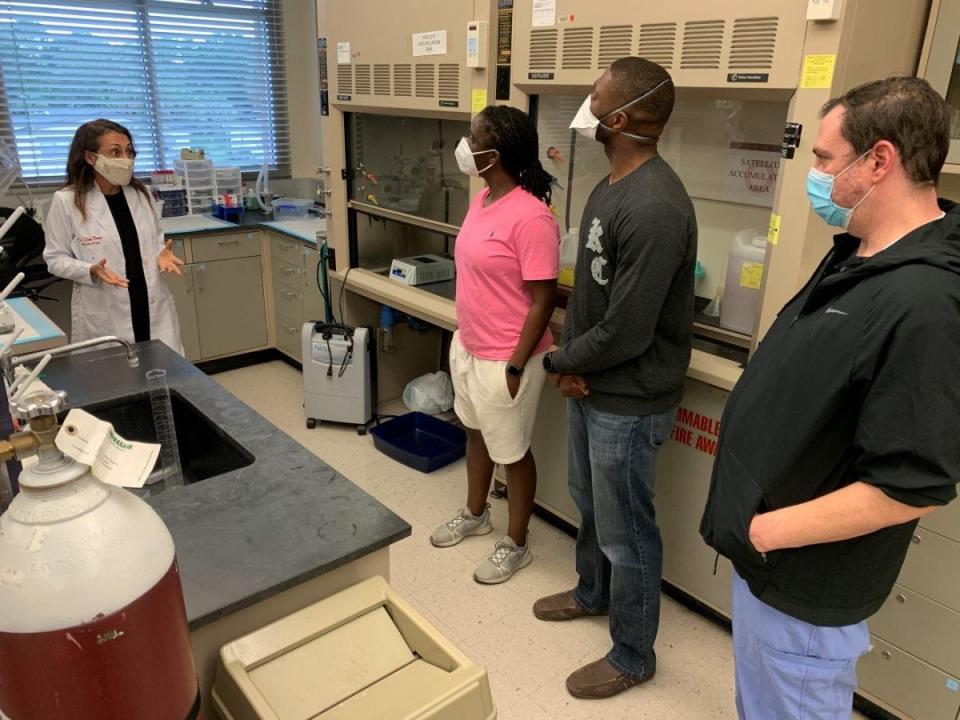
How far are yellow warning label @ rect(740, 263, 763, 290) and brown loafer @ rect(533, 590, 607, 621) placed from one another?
1099mm

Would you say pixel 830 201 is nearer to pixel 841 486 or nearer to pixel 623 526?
pixel 841 486

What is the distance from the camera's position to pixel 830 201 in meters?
1.12

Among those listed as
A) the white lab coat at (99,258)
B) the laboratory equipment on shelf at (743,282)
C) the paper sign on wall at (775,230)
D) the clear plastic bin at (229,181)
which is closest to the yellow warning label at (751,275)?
the laboratory equipment on shelf at (743,282)

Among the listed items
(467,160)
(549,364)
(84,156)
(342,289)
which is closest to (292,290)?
(342,289)

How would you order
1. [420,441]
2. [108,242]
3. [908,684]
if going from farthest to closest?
1. [420,441]
2. [108,242]
3. [908,684]

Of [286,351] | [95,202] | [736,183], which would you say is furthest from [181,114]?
[736,183]

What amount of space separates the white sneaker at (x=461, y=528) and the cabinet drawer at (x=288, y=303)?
1797mm

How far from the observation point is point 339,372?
3283mm

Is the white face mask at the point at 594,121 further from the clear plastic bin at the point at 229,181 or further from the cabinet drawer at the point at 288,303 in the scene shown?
the clear plastic bin at the point at 229,181

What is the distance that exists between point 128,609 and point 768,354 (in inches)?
39.7

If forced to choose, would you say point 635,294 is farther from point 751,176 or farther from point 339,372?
point 339,372

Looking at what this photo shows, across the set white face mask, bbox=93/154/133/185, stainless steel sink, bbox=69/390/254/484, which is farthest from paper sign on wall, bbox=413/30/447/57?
stainless steel sink, bbox=69/390/254/484

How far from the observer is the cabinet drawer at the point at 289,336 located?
4.03 m

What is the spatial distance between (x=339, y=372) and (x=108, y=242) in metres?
1.14
